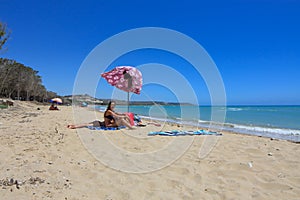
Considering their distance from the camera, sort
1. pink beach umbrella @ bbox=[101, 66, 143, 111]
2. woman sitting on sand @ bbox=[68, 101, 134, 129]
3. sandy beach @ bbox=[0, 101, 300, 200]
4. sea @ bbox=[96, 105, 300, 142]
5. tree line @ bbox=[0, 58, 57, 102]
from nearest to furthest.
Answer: sandy beach @ bbox=[0, 101, 300, 200] < woman sitting on sand @ bbox=[68, 101, 134, 129] < pink beach umbrella @ bbox=[101, 66, 143, 111] < sea @ bbox=[96, 105, 300, 142] < tree line @ bbox=[0, 58, 57, 102]

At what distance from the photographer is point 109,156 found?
355 cm

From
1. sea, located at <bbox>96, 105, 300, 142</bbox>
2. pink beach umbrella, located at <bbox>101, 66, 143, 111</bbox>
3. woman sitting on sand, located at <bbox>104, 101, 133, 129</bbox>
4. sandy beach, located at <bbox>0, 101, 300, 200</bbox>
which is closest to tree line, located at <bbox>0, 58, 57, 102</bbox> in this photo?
sea, located at <bbox>96, 105, 300, 142</bbox>

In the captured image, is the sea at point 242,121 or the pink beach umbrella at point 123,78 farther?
the sea at point 242,121

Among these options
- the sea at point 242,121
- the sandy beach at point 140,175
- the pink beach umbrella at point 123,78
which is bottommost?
the sandy beach at point 140,175

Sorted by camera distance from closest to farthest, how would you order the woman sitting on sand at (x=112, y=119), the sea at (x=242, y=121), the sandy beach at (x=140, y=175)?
the sandy beach at (x=140, y=175) < the woman sitting on sand at (x=112, y=119) < the sea at (x=242, y=121)

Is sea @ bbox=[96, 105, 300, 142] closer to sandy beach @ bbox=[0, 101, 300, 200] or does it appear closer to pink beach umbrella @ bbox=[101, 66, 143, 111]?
pink beach umbrella @ bbox=[101, 66, 143, 111]

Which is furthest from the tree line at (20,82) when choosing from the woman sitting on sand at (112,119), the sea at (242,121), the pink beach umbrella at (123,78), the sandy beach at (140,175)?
the sandy beach at (140,175)

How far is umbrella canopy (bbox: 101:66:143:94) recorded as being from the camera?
7.48 metres

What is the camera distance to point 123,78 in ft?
24.6

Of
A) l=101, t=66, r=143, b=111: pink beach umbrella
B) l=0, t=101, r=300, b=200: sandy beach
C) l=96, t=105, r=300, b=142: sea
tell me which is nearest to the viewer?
l=0, t=101, r=300, b=200: sandy beach

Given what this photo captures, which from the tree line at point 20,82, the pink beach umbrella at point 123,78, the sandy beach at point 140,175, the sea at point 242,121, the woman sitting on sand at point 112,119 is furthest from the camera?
the tree line at point 20,82

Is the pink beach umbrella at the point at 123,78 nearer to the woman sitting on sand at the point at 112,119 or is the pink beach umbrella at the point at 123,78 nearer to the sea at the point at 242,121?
the woman sitting on sand at the point at 112,119

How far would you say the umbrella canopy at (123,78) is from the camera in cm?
748

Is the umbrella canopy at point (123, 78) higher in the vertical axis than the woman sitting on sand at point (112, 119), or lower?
higher
